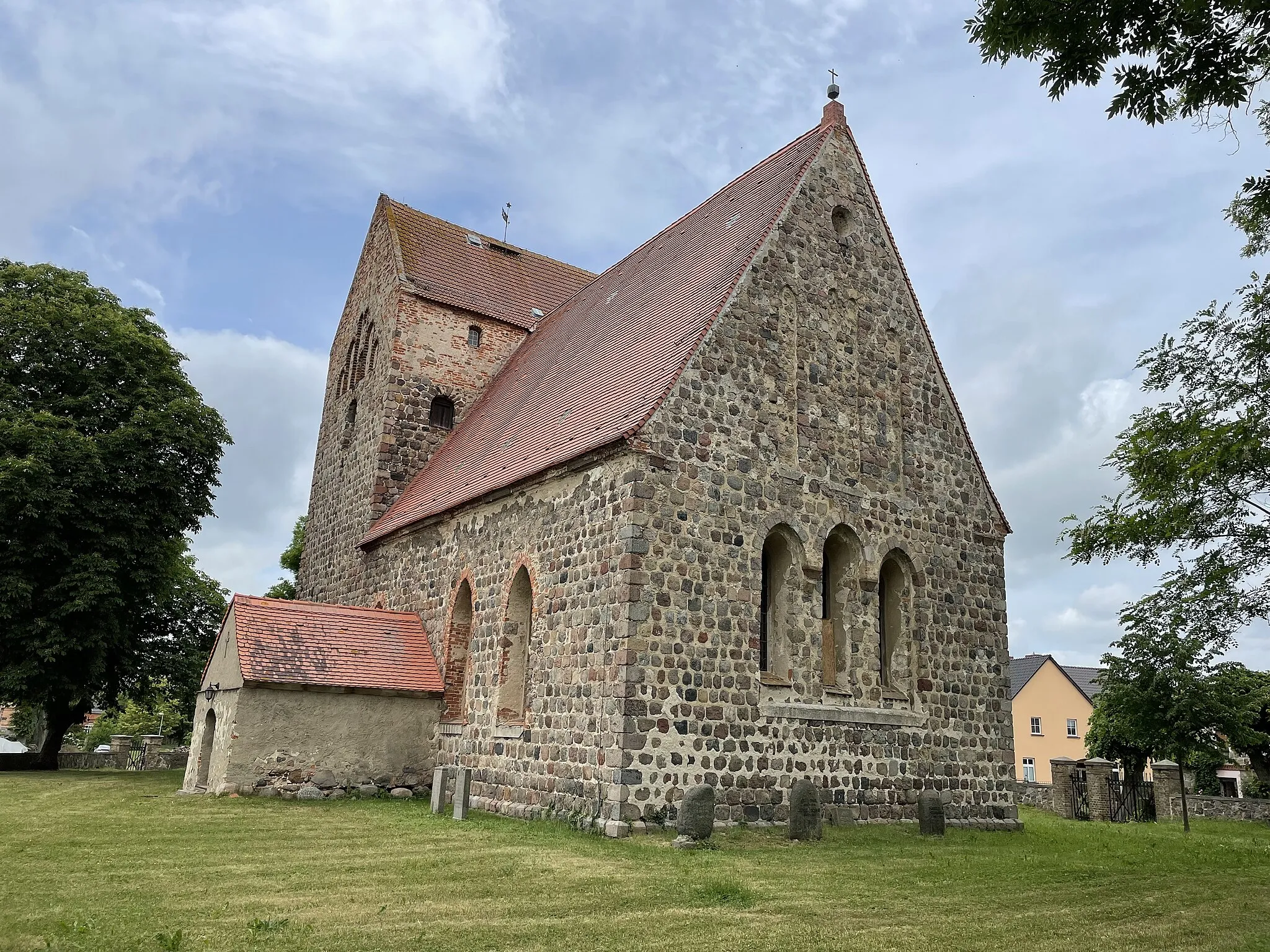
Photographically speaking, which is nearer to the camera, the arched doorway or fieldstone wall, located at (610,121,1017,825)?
fieldstone wall, located at (610,121,1017,825)

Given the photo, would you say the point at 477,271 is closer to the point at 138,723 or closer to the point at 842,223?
the point at 842,223

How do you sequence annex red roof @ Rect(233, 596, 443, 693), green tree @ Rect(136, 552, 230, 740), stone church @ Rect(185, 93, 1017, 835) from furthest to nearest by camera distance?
green tree @ Rect(136, 552, 230, 740) < annex red roof @ Rect(233, 596, 443, 693) < stone church @ Rect(185, 93, 1017, 835)

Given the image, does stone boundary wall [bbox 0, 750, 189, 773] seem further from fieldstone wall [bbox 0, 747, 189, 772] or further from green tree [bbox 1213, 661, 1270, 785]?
green tree [bbox 1213, 661, 1270, 785]

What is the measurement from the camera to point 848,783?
1434 centimetres

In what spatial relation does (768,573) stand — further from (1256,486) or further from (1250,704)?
(1250,704)

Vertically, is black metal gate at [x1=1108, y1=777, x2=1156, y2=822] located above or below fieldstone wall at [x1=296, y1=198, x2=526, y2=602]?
below

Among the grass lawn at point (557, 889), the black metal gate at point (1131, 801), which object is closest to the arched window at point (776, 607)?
the grass lawn at point (557, 889)

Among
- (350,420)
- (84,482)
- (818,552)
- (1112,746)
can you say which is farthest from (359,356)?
(1112,746)

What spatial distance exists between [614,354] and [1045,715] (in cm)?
4491

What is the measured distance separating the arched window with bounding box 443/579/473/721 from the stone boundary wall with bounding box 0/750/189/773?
1331 centimetres

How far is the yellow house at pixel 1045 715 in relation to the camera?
52.5m

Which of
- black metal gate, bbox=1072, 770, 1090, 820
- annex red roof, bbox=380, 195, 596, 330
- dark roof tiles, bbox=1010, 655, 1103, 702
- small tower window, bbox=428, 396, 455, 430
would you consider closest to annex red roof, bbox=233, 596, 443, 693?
small tower window, bbox=428, 396, 455, 430

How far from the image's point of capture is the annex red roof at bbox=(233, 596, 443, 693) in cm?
1608

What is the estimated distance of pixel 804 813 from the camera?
41.2 feet
